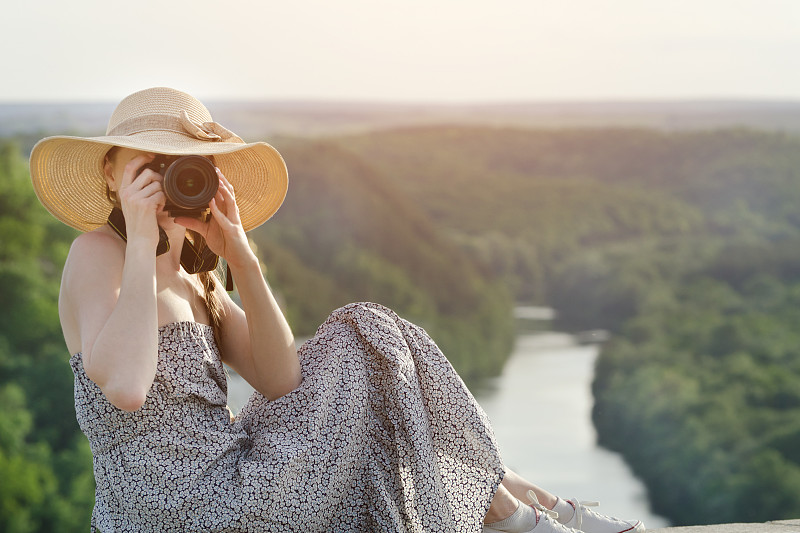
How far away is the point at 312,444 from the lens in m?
1.50

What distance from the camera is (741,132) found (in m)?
19.7

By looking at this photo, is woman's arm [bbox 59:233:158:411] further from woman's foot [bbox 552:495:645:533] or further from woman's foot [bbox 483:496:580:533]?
woman's foot [bbox 552:495:645:533]

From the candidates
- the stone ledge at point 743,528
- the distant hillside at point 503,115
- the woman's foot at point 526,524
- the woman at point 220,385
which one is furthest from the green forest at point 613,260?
the woman's foot at point 526,524

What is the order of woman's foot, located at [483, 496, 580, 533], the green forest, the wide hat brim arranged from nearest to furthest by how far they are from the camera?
the wide hat brim, woman's foot, located at [483, 496, 580, 533], the green forest

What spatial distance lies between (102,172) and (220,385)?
0.47m

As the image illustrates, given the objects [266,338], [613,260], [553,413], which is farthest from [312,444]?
[613,260]

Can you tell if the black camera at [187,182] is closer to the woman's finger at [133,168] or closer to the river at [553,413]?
the woman's finger at [133,168]

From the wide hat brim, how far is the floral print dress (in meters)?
0.33

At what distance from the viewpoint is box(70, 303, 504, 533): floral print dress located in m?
1.44

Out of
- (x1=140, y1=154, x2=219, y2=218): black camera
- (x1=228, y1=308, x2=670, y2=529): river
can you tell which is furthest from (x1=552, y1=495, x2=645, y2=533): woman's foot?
(x1=228, y1=308, x2=670, y2=529): river

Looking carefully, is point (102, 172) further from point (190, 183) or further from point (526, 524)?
point (526, 524)

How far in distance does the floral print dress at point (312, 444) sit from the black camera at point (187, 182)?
214 millimetres

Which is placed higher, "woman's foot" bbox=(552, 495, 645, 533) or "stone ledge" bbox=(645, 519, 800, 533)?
"woman's foot" bbox=(552, 495, 645, 533)

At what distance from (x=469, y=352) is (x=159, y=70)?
780cm
